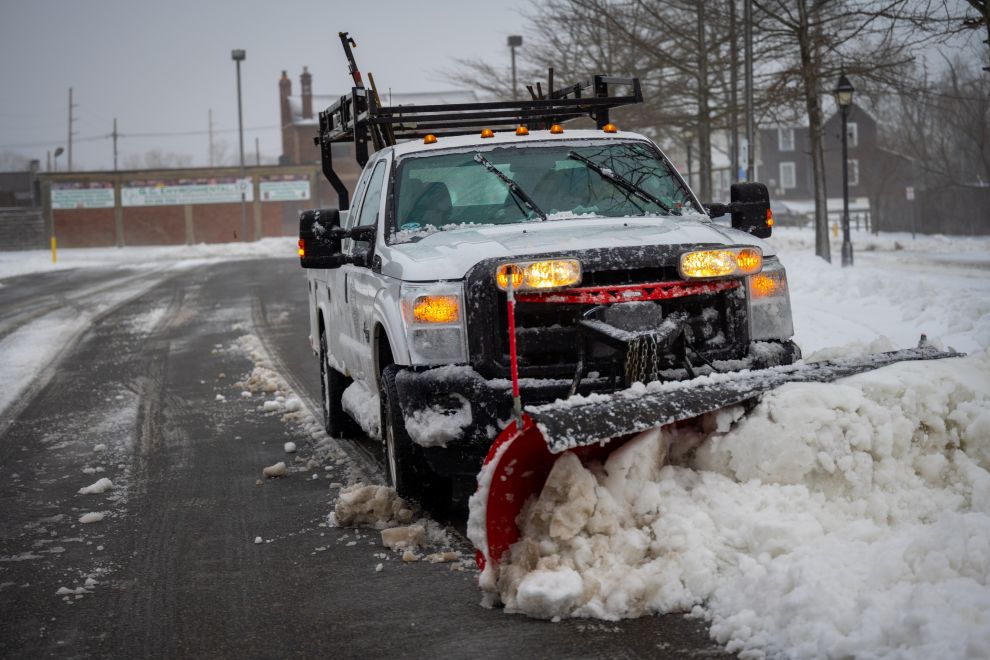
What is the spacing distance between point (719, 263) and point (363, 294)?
2.10 m

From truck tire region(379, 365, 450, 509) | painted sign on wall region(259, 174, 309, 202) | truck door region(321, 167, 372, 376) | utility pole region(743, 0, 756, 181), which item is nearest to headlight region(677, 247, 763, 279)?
truck tire region(379, 365, 450, 509)

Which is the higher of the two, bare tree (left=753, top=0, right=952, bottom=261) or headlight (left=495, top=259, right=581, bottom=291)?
bare tree (left=753, top=0, right=952, bottom=261)

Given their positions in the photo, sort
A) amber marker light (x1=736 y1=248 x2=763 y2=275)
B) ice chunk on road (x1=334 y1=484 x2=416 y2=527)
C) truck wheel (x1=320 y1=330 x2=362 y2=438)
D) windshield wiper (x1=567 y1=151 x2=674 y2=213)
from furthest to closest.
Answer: truck wheel (x1=320 y1=330 x2=362 y2=438) < windshield wiper (x1=567 y1=151 x2=674 y2=213) < ice chunk on road (x1=334 y1=484 x2=416 y2=527) < amber marker light (x1=736 y1=248 x2=763 y2=275)

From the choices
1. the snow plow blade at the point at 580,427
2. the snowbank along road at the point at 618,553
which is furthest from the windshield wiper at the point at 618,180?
the snow plow blade at the point at 580,427

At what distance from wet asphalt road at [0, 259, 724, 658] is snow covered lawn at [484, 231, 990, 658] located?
0.17 metres

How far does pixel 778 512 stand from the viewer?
4312 millimetres

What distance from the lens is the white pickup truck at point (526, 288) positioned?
521cm

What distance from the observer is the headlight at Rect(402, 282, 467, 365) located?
17.6 feet

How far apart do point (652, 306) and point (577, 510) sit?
126cm

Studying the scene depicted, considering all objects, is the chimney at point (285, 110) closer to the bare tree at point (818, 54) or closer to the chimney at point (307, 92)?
the chimney at point (307, 92)

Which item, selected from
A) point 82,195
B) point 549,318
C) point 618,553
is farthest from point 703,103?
point 82,195

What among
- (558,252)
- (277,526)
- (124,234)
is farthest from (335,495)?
(124,234)

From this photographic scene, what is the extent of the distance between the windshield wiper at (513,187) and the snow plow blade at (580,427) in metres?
2.01

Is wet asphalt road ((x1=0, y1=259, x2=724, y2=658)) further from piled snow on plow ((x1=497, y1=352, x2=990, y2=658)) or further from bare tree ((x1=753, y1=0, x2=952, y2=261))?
bare tree ((x1=753, y1=0, x2=952, y2=261))
